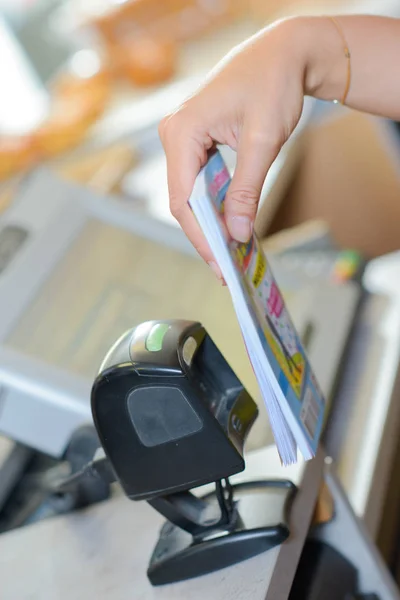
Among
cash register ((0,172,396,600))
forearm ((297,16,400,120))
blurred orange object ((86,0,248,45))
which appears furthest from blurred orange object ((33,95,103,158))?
forearm ((297,16,400,120))

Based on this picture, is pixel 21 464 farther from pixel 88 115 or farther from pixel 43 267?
pixel 88 115

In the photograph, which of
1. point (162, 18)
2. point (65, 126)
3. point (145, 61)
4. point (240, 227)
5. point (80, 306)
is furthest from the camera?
point (162, 18)

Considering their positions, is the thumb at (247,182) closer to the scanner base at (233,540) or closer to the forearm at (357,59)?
the forearm at (357,59)

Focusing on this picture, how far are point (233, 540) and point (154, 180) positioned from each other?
4.49ft

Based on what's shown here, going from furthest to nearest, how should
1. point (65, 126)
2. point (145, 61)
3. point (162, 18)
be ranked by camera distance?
1. point (162, 18)
2. point (145, 61)
3. point (65, 126)

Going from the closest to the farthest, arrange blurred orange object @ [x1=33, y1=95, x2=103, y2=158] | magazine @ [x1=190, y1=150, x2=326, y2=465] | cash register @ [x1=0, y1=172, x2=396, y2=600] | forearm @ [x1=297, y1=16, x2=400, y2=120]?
magazine @ [x1=190, y1=150, x2=326, y2=465] < forearm @ [x1=297, y1=16, x2=400, y2=120] < cash register @ [x1=0, y1=172, x2=396, y2=600] < blurred orange object @ [x1=33, y1=95, x2=103, y2=158]

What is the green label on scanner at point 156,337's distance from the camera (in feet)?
2.09

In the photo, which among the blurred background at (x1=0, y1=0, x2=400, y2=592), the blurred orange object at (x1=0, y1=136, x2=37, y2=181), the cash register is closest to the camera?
the cash register

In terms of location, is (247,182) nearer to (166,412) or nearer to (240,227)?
(240,227)

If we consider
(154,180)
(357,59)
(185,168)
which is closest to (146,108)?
(154,180)

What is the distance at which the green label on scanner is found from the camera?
64 cm

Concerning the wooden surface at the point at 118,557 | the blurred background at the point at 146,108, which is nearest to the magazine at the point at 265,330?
the wooden surface at the point at 118,557

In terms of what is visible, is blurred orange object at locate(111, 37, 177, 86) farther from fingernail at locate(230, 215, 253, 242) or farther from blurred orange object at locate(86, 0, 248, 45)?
fingernail at locate(230, 215, 253, 242)

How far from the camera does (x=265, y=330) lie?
0.63m
